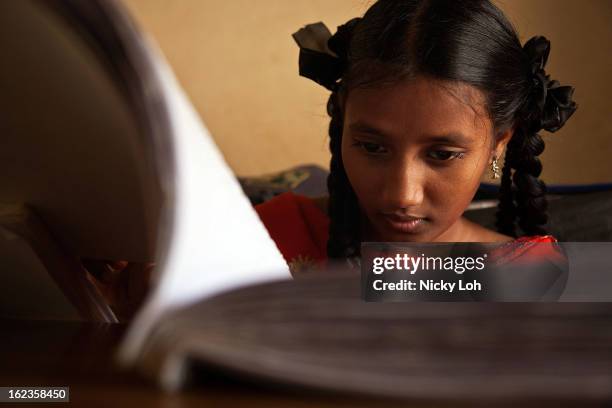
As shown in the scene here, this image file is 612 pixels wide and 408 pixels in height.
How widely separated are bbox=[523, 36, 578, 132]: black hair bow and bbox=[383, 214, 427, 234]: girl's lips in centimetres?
26

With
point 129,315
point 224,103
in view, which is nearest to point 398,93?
point 129,315

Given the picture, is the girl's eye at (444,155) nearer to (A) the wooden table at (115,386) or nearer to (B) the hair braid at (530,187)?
(B) the hair braid at (530,187)

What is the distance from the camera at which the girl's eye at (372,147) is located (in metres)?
0.80

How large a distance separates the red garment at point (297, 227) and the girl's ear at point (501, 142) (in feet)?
0.47

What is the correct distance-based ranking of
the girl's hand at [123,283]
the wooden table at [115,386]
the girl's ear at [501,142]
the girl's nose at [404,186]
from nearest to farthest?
1. the wooden table at [115,386]
2. the girl's hand at [123,283]
3. the girl's nose at [404,186]
4. the girl's ear at [501,142]

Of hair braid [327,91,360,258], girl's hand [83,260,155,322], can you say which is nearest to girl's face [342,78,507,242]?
hair braid [327,91,360,258]

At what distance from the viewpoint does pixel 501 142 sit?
3.12 feet

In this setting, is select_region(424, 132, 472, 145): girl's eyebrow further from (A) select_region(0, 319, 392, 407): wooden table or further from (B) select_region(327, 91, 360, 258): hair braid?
(A) select_region(0, 319, 392, 407): wooden table

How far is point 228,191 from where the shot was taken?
0.23m

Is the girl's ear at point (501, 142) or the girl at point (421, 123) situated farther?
the girl's ear at point (501, 142)

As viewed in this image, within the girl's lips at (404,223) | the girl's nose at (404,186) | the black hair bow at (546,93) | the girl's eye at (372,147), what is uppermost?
the black hair bow at (546,93)

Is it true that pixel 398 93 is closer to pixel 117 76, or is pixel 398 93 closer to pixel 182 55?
pixel 117 76

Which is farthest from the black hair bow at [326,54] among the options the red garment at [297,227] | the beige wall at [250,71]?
the beige wall at [250,71]

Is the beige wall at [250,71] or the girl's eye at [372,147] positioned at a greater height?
the beige wall at [250,71]
